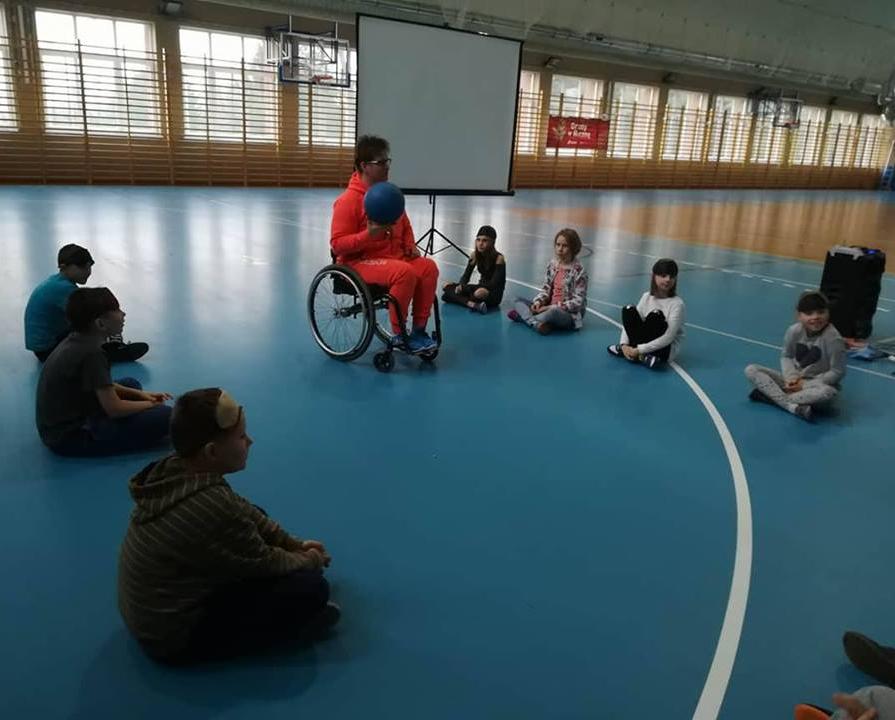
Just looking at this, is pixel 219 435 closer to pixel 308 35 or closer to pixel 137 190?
pixel 137 190

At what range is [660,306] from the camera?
15.5ft

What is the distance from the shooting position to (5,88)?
13484mm

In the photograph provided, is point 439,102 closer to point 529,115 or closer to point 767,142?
point 529,115

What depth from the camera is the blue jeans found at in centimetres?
306

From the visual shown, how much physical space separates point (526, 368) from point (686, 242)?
275 inches

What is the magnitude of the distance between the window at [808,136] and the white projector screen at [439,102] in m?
23.6

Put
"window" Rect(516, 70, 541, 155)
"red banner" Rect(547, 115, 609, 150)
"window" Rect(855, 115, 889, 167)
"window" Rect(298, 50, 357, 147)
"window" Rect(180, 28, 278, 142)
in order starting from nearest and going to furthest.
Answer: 1. "window" Rect(180, 28, 278, 142)
2. "window" Rect(298, 50, 357, 147)
3. "window" Rect(516, 70, 541, 155)
4. "red banner" Rect(547, 115, 609, 150)
5. "window" Rect(855, 115, 889, 167)

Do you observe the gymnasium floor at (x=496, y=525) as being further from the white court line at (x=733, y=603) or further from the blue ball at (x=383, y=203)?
the blue ball at (x=383, y=203)

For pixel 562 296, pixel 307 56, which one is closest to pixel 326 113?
pixel 307 56

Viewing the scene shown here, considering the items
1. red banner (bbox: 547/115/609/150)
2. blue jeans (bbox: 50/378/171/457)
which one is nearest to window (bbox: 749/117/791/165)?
red banner (bbox: 547/115/609/150)

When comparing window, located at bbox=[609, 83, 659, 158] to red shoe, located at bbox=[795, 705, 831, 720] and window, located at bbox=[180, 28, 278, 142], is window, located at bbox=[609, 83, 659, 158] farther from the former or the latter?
red shoe, located at bbox=[795, 705, 831, 720]

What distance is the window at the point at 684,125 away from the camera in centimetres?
2291

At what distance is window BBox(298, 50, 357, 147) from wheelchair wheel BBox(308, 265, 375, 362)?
1220 cm

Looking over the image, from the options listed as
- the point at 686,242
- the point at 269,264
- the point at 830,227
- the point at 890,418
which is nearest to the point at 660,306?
the point at 890,418
